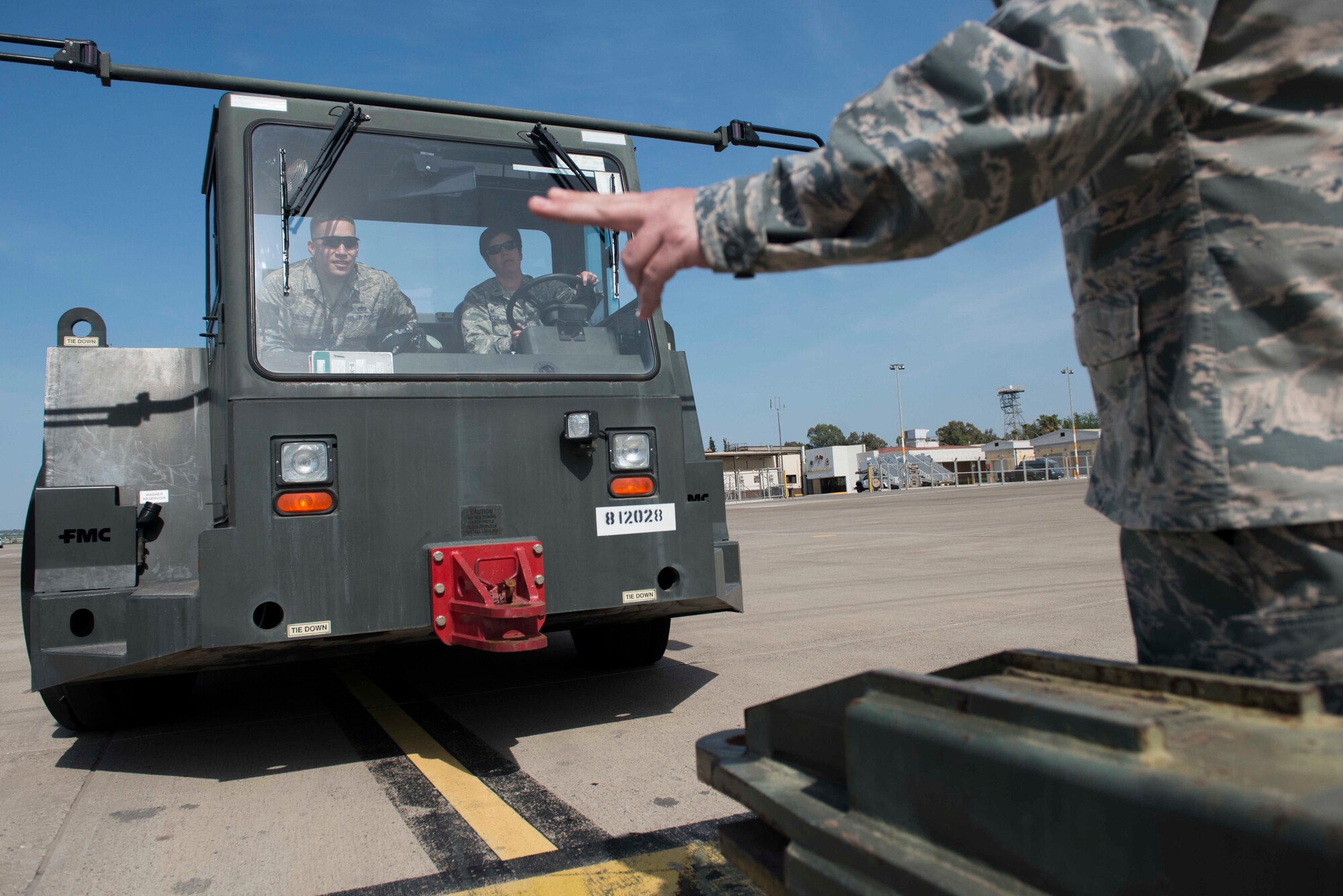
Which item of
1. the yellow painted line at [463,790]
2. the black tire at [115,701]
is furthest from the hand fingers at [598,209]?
the black tire at [115,701]

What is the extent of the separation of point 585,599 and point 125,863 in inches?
69.8

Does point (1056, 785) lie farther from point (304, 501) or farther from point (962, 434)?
point (962, 434)

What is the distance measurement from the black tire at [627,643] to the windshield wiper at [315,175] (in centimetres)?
264

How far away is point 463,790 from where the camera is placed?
335cm

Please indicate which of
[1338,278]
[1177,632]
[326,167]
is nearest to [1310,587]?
[1177,632]

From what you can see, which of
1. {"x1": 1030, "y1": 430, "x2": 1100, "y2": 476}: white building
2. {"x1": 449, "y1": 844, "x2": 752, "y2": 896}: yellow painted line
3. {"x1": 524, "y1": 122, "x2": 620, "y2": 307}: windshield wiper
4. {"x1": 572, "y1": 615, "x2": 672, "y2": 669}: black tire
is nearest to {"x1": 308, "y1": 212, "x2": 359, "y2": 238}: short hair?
{"x1": 524, "y1": 122, "x2": 620, "y2": 307}: windshield wiper

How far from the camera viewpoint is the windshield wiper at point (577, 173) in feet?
13.6

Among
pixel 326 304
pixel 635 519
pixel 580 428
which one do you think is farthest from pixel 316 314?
pixel 635 519

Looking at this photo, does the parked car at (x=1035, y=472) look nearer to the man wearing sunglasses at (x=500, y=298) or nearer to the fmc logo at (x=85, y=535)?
the man wearing sunglasses at (x=500, y=298)

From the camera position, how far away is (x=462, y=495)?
3645mm

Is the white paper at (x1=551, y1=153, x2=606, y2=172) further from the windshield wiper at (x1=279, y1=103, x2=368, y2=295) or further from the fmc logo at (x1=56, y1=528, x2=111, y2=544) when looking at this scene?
the fmc logo at (x1=56, y1=528, x2=111, y2=544)

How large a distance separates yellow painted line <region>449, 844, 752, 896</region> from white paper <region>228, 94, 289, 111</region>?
124 inches

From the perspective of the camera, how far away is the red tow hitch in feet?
11.0

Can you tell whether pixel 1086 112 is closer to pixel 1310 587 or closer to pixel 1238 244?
pixel 1238 244
